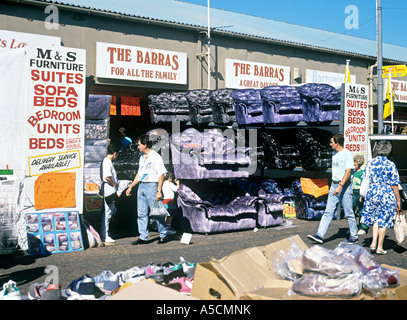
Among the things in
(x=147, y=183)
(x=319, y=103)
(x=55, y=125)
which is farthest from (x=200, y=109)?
(x=55, y=125)

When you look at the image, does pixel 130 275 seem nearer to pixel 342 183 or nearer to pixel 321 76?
pixel 342 183

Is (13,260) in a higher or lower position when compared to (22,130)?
lower

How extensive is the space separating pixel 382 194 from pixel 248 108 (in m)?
4.13

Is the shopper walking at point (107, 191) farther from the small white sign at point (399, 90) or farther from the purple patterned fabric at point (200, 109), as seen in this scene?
the small white sign at point (399, 90)

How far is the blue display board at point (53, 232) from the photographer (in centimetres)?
730

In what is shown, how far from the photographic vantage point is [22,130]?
6.96 metres

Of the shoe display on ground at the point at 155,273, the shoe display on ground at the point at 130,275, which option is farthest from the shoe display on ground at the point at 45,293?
the shoe display on ground at the point at 155,273

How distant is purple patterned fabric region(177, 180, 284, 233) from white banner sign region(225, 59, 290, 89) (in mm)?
8033

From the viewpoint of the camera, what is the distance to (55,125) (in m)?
7.56

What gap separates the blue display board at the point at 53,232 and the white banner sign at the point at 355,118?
6.72 metres

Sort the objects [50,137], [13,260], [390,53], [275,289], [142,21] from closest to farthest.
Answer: [275,289] → [13,260] → [50,137] → [142,21] → [390,53]
